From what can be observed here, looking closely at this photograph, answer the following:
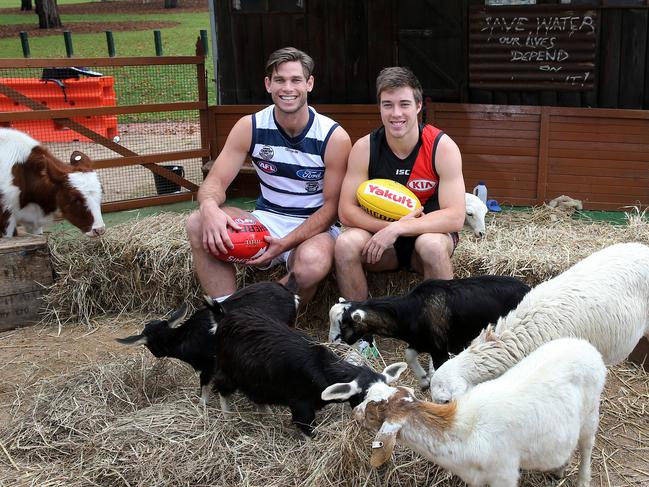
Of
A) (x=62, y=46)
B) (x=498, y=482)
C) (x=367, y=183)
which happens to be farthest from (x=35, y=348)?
(x=62, y=46)

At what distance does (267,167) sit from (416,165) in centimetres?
113

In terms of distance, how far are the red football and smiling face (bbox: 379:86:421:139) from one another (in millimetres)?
1203

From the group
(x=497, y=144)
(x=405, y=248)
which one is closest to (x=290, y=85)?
(x=405, y=248)

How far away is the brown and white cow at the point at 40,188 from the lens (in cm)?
668

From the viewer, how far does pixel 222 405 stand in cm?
448

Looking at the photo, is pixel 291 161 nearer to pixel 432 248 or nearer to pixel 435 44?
pixel 432 248

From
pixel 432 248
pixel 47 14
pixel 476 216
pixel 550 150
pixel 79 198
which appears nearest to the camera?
pixel 432 248

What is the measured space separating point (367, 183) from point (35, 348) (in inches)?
118

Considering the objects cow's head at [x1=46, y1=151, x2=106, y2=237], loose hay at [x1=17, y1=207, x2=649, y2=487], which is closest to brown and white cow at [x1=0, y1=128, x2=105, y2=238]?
cow's head at [x1=46, y1=151, x2=106, y2=237]

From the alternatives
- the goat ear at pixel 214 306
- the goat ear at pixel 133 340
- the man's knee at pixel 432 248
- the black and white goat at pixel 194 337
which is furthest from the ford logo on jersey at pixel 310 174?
the goat ear at pixel 133 340

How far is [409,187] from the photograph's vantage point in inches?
A: 209

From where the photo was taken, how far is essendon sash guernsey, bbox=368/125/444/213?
523cm

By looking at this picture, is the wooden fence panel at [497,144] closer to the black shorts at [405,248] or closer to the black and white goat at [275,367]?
the black shorts at [405,248]

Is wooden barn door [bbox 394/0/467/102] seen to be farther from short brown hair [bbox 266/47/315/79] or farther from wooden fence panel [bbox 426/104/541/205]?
short brown hair [bbox 266/47/315/79]
